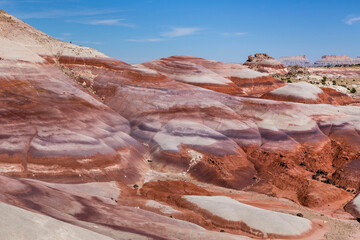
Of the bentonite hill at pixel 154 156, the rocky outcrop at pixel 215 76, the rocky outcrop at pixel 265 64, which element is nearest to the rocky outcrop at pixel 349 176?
the bentonite hill at pixel 154 156

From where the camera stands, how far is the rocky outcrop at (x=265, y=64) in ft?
336

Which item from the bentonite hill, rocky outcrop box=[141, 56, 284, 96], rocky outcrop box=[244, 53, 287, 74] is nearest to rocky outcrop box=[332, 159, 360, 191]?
the bentonite hill

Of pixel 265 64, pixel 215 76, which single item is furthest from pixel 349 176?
pixel 265 64

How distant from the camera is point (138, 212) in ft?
56.4

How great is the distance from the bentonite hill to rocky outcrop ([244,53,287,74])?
62.1 m

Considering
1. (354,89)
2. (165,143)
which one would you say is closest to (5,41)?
(165,143)

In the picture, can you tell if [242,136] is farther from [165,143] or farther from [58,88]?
[58,88]

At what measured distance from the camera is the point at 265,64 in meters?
106

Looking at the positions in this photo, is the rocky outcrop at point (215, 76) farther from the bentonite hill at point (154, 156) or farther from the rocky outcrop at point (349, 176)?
the rocky outcrop at point (349, 176)

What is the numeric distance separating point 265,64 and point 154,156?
83118 millimetres

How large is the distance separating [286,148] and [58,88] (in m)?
21.0

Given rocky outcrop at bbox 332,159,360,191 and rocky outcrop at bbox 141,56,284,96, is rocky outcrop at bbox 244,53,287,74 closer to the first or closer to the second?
rocky outcrop at bbox 141,56,284,96

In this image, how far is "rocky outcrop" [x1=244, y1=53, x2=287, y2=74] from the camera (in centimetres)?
10238

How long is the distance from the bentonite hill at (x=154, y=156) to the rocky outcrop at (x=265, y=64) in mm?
62054
